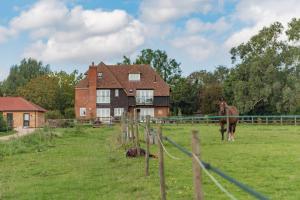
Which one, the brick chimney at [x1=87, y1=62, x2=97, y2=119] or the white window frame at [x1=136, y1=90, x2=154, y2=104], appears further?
the white window frame at [x1=136, y1=90, x2=154, y2=104]

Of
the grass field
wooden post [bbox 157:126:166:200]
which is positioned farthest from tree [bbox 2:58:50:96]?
wooden post [bbox 157:126:166:200]

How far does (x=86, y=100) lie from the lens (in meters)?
73.6

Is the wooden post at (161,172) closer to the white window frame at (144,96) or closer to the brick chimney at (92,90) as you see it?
the brick chimney at (92,90)

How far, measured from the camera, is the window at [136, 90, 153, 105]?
246 feet

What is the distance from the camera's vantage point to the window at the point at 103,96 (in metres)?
73.5

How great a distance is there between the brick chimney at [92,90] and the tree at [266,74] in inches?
796

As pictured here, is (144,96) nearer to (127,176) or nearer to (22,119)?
(22,119)

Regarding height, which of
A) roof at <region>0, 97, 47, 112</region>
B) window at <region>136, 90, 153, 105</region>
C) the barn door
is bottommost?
the barn door

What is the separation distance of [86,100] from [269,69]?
27509 millimetres

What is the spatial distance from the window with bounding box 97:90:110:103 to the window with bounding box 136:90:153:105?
15.6ft

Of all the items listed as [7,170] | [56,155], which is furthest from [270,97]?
[7,170]

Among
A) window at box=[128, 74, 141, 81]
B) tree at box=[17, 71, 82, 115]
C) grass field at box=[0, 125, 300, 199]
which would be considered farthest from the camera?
tree at box=[17, 71, 82, 115]

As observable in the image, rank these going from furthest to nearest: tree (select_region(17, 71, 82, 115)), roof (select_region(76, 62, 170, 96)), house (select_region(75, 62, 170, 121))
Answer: tree (select_region(17, 71, 82, 115)), roof (select_region(76, 62, 170, 96)), house (select_region(75, 62, 170, 121))

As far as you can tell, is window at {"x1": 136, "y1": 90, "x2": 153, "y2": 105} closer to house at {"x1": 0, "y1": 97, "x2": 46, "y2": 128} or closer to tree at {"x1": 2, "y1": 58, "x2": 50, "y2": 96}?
house at {"x1": 0, "y1": 97, "x2": 46, "y2": 128}
